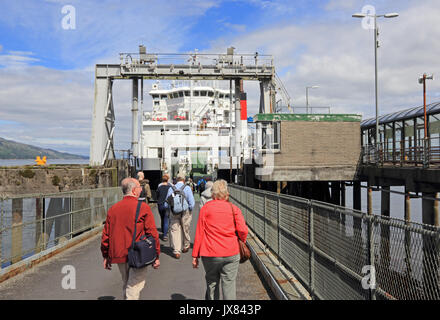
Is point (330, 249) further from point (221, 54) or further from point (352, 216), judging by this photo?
point (221, 54)

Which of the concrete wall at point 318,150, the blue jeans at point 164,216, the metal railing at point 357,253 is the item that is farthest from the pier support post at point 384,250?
the concrete wall at point 318,150

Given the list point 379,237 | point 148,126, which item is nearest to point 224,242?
point 379,237

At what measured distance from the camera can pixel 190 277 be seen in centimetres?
707

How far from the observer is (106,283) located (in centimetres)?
674

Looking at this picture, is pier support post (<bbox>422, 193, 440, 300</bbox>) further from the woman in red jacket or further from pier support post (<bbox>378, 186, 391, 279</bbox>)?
the woman in red jacket

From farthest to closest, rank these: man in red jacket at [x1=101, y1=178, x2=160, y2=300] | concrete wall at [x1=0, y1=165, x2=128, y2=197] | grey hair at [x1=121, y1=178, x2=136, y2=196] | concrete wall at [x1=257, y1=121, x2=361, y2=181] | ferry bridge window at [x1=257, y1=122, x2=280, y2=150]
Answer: ferry bridge window at [x1=257, y1=122, x2=280, y2=150], concrete wall at [x1=257, y1=121, x2=361, y2=181], concrete wall at [x1=0, y1=165, x2=128, y2=197], grey hair at [x1=121, y1=178, x2=136, y2=196], man in red jacket at [x1=101, y1=178, x2=160, y2=300]

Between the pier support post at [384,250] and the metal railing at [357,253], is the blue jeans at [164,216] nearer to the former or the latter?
the metal railing at [357,253]

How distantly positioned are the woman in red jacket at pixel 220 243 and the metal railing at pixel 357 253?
1.00 metres

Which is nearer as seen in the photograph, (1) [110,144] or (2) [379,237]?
(2) [379,237]

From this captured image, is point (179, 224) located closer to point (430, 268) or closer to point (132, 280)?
point (132, 280)

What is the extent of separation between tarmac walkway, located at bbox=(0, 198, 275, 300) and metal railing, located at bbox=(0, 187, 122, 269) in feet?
2.04

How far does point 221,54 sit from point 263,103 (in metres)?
4.14

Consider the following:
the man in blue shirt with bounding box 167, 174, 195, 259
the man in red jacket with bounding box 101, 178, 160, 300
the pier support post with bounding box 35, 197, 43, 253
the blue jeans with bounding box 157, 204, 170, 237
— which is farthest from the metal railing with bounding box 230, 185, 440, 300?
the pier support post with bounding box 35, 197, 43, 253

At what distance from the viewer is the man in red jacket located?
457 centimetres
